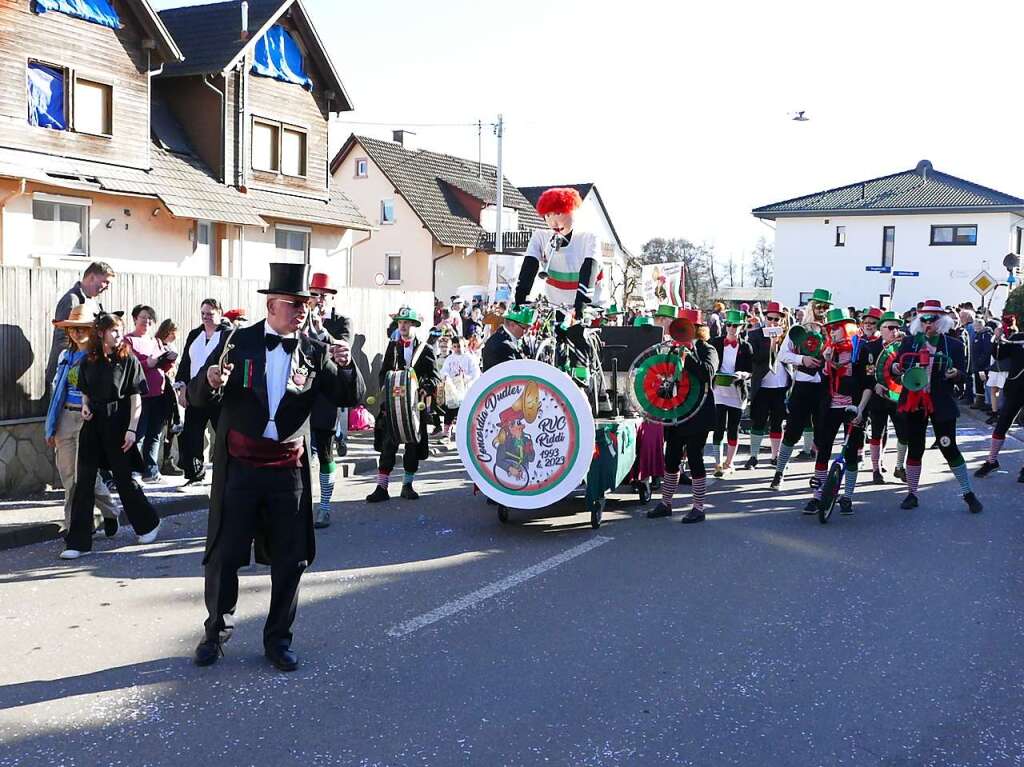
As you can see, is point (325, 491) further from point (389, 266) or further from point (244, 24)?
point (389, 266)

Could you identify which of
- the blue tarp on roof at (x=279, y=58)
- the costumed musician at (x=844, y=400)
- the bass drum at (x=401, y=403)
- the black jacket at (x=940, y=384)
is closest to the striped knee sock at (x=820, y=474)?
the costumed musician at (x=844, y=400)

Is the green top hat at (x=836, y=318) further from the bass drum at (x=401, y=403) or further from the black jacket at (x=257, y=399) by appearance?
the black jacket at (x=257, y=399)

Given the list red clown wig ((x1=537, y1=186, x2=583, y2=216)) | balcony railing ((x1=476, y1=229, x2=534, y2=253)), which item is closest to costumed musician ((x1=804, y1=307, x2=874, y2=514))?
red clown wig ((x1=537, y1=186, x2=583, y2=216))

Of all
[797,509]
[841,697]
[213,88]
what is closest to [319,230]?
[213,88]

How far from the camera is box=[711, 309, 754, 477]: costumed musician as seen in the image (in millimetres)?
12288

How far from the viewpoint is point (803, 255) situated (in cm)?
5438

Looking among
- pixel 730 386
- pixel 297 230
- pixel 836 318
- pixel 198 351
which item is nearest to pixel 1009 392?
pixel 730 386

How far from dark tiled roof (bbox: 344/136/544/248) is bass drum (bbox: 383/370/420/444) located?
33.3 metres

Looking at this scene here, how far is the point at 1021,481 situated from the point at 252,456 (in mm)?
9834

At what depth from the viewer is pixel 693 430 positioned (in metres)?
9.34

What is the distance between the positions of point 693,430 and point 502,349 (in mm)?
1899

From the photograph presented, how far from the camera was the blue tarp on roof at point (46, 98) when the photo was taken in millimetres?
19016

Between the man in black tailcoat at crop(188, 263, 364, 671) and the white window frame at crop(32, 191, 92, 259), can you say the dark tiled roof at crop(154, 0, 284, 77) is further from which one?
the man in black tailcoat at crop(188, 263, 364, 671)

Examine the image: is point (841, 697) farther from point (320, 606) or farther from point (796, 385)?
point (796, 385)
